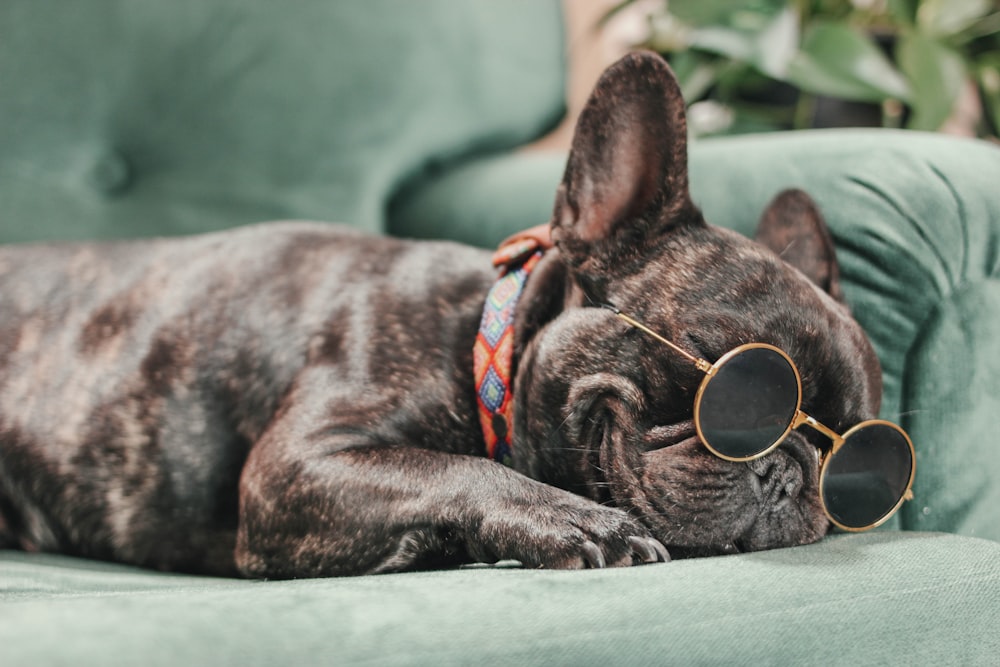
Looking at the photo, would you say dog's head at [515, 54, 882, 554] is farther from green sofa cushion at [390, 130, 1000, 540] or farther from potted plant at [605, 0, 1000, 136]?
potted plant at [605, 0, 1000, 136]

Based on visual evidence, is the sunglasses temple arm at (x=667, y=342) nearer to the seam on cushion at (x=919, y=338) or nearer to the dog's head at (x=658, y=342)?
the dog's head at (x=658, y=342)

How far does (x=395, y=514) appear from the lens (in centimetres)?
111

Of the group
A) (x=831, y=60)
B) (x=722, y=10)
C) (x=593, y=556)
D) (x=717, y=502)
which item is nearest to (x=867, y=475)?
(x=717, y=502)

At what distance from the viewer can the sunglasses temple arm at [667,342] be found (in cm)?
110

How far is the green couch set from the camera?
728mm

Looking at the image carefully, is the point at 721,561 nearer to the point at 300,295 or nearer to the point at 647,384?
the point at 647,384

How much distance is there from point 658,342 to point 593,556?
321mm

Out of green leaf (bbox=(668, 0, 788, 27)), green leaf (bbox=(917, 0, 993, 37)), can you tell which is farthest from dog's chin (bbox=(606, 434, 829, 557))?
green leaf (bbox=(917, 0, 993, 37))

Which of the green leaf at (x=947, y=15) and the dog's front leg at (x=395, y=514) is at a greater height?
the green leaf at (x=947, y=15)

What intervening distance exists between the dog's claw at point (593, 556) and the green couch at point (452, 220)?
77mm

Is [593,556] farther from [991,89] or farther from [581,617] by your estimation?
[991,89]

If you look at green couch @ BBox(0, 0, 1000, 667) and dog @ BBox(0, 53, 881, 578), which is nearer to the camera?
green couch @ BBox(0, 0, 1000, 667)

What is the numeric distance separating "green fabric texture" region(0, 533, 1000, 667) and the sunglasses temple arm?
0.23m

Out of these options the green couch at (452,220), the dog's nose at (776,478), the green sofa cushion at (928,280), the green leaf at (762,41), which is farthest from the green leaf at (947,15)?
the dog's nose at (776,478)
